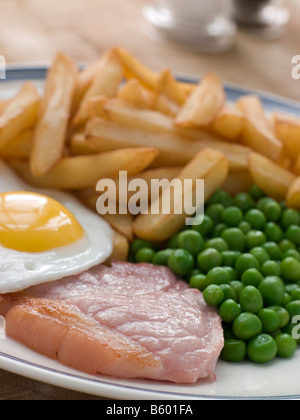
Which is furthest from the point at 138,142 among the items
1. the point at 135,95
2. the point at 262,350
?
the point at 262,350

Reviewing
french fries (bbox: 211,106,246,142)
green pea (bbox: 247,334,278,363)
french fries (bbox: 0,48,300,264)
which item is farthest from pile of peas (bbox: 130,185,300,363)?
french fries (bbox: 211,106,246,142)

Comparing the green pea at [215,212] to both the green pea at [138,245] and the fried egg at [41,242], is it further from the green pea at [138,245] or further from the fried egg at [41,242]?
the fried egg at [41,242]

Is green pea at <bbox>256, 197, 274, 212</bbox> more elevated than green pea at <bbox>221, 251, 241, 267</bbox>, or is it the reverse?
green pea at <bbox>256, 197, 274, 212</bbox>

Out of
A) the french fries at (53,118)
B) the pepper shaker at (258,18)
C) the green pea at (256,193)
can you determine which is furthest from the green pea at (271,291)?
the pepper shaker at (258,18)

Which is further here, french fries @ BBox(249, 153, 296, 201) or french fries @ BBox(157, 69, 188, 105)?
french fries @ BBox(157, 69, 188, 105)

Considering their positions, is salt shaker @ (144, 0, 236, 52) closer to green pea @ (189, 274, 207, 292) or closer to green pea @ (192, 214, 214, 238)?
green pea @ (192, 214, 214, 238)

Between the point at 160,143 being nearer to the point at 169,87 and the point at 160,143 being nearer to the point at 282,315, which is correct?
the point at 169,87

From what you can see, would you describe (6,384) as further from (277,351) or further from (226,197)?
(226,197)
